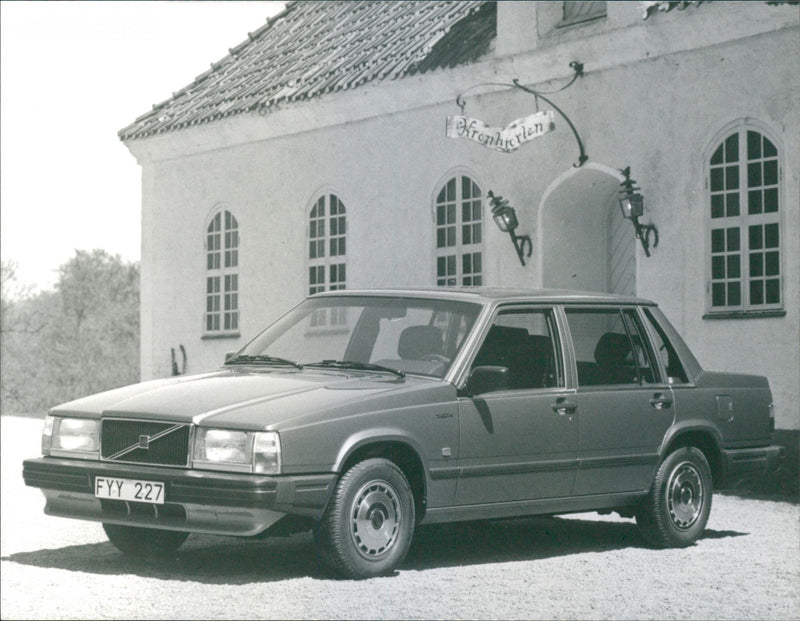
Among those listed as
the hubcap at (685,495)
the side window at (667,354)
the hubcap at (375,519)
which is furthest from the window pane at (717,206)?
the hubcap at (375,519)

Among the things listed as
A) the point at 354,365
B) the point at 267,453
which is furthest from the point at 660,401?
the point at 267,453

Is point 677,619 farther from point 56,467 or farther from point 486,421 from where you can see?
point 56,467

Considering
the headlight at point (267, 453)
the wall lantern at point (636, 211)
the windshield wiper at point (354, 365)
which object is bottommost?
the headlight at point (267, 453)

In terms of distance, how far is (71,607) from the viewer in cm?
696

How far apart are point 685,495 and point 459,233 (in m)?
8.93

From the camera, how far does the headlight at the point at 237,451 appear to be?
7.42 metres

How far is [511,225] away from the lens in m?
17.3

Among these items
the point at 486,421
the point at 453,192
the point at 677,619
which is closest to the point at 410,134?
the point at 453,192

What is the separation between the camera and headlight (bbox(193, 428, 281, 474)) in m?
7.42

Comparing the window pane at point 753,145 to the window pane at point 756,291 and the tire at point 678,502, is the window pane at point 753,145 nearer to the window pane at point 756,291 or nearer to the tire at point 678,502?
the window pane at point 756,291

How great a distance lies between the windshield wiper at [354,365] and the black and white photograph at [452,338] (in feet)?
0.22

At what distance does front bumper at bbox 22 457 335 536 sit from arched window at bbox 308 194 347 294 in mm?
12719

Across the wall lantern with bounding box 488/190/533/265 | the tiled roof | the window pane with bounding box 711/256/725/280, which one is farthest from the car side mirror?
the tiled roof

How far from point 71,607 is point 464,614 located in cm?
185
